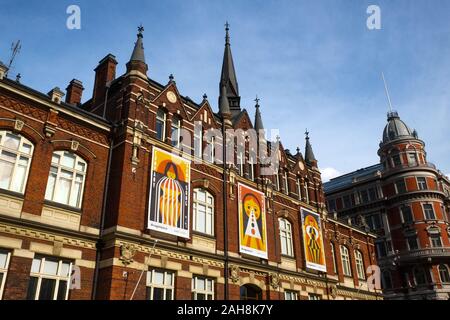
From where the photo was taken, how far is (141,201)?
2027cm

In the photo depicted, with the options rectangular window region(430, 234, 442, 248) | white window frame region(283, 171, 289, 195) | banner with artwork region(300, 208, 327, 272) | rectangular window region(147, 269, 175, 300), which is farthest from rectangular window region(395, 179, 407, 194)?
rectangular window region(147, 269, 175, 300)

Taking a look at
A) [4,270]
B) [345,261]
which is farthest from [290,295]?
[4,270]

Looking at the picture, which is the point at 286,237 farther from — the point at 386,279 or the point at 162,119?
the point at 386,279

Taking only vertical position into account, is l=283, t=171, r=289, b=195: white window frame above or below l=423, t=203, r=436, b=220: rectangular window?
below

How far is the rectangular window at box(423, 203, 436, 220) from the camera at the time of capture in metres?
51.6

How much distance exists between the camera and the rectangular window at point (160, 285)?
1931 centimetres

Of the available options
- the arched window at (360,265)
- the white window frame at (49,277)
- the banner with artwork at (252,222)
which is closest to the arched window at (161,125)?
the banner with artwork at (252,222)

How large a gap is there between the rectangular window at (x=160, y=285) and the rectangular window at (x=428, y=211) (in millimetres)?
43006

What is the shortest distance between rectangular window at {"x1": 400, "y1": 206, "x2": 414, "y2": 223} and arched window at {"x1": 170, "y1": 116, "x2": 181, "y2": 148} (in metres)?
40.3

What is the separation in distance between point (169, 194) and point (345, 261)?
22.5 meters

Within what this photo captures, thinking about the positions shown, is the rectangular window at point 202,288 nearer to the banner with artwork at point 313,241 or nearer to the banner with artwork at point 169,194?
the banner with artwork at point 169,194

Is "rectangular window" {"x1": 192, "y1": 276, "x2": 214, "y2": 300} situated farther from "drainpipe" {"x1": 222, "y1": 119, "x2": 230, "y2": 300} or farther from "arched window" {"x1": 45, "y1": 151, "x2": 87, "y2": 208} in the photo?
"arched window" {"x1": 45, "y1": 151, "x2": 87, "y2": 208}
